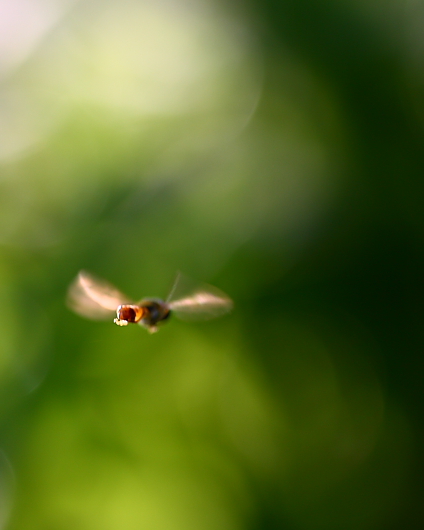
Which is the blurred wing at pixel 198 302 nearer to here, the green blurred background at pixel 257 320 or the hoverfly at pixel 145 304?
the hoverfly at pixel 145 304

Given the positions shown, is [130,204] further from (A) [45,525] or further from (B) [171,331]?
(A) [45,525]

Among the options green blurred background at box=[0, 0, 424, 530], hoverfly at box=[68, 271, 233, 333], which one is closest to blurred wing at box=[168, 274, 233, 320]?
hoverfly at box=[68, 271, 233, 333]

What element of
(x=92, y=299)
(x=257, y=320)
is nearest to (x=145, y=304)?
(x=92, y=299)

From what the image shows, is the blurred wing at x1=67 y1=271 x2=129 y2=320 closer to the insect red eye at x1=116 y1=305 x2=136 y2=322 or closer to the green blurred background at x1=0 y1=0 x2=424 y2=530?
the insect red eye at x1=116 y1=305 x2=136 y2=322

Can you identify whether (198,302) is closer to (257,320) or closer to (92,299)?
(92,299)

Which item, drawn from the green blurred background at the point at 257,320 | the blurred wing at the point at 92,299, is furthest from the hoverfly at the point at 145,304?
the green blurred background at the point at 257,320

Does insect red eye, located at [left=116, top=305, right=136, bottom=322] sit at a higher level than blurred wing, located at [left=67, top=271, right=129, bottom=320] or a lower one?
higher
